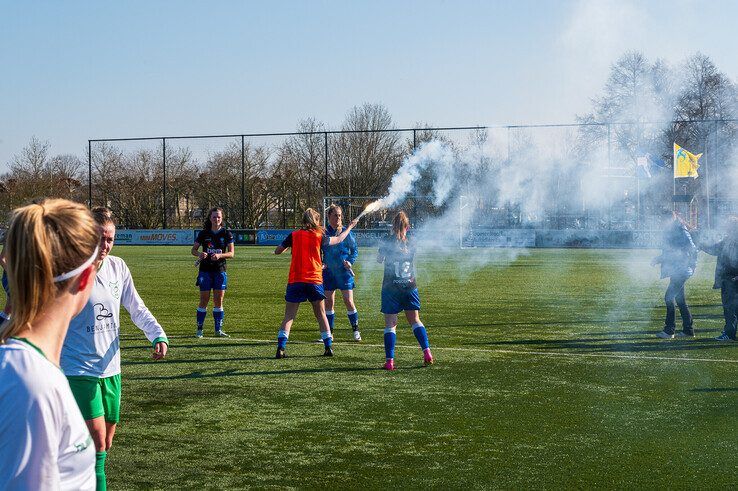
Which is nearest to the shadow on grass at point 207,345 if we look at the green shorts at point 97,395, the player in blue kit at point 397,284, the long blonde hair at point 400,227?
the player in blue kit at point 397,284

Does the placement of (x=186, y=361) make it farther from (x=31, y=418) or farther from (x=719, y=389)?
(x=31, y=418)

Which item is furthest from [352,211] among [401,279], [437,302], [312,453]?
[312,453]

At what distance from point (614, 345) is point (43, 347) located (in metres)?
11.1

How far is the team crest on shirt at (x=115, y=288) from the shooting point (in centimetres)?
515

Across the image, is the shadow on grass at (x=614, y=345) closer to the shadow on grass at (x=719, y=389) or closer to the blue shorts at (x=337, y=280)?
the blue shorts at (x=337, y=280)

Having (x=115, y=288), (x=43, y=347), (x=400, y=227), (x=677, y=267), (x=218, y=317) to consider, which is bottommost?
(x=218, y=317)

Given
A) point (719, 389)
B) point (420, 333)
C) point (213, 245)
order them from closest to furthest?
point (719, 389) < point (420, 333) < point (213, 245)

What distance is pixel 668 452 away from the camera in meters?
6.20

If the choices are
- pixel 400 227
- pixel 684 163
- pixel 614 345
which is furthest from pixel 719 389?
pixel 684 163

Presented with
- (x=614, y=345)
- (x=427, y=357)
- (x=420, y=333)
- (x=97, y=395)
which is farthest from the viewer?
(x=614, y=345)

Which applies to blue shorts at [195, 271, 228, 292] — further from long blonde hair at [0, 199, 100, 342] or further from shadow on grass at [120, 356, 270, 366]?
long blonde hair at [0, 199, 100, 342]

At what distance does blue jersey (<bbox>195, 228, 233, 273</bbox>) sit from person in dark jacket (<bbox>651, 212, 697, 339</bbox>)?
7.21 metres

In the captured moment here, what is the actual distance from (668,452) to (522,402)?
6.53 feet

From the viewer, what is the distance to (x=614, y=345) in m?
11.9
